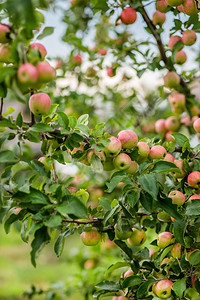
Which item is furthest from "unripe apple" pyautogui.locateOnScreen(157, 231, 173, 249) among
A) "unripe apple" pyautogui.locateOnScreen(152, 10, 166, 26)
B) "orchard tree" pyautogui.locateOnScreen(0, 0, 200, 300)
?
"unripe apple" pyautogui.locateOnScreen(152, 10, 166, 26)

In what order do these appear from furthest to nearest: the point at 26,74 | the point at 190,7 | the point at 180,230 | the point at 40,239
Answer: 1. the point at 190,7
2. the point at 180,230
3. the point at 40,239
4. the point at 26,74

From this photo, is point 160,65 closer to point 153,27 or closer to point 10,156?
point 153,27

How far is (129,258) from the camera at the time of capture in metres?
0.87

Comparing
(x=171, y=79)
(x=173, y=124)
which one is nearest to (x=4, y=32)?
(x=171, y=79)

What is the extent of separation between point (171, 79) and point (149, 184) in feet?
2.17

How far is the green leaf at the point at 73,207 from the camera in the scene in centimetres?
61

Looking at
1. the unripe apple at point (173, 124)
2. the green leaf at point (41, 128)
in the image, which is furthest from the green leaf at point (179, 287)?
the unripe apple at point (173, 124)

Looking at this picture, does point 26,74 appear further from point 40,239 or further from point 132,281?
point 132,281

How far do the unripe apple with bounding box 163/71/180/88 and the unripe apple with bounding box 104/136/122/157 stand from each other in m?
0.55

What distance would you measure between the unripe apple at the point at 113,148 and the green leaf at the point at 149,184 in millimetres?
105

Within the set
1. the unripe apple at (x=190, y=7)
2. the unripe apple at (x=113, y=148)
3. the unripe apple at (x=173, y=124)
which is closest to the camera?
the unripe apple at (x=113, y=148)

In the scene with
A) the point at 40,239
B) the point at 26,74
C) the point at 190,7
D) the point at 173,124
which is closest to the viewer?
the point at 26,74

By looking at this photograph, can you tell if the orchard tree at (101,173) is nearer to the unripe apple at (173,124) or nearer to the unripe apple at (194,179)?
the unripe apple at (194,179)

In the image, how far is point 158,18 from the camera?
45.6 inches
